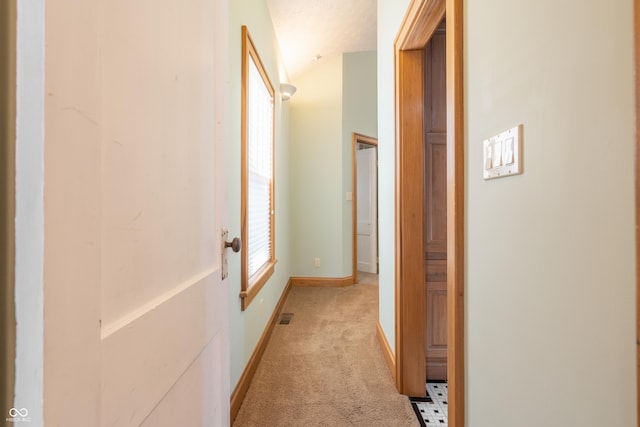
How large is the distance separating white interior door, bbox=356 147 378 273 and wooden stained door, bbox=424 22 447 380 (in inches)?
Answer: 114

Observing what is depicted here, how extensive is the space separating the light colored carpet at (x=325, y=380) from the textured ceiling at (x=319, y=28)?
2.90 m

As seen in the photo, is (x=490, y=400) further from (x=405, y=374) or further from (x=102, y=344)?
(x=405, y=374)

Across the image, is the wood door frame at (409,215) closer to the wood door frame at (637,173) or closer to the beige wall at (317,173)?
the wood door frame at (637,173)

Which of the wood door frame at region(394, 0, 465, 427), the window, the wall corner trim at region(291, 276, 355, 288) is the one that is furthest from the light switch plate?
the wall corner trim at region(291, 276, 355, 288)

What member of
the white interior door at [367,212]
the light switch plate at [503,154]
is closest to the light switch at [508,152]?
the light switch plate at [503,154]

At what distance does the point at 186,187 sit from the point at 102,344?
1.26ft

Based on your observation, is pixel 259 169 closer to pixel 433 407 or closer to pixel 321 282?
pixel 433 407

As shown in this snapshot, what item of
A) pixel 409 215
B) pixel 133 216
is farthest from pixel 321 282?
pixel 133 216

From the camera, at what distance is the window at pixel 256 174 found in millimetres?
1818

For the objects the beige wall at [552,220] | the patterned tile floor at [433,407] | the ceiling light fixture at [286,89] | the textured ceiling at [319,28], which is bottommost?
the patterned tile floor at [433,407]

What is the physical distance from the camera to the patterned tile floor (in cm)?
153

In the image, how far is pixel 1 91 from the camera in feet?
1.01

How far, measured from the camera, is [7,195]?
316 millimetres

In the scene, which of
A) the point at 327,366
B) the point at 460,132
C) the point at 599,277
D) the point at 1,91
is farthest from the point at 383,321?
the point at 1,91
